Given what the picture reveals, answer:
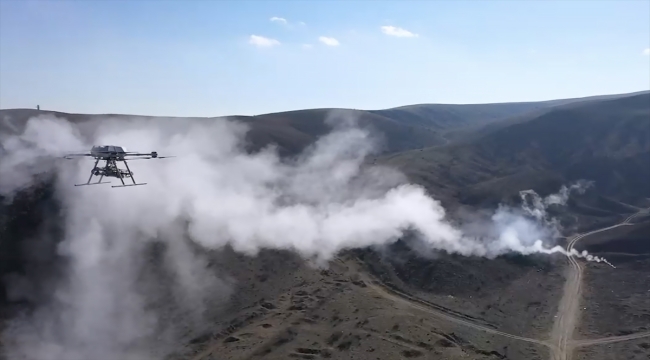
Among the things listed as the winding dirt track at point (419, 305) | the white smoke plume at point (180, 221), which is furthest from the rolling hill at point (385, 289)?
the white smoke plume at point (180, 221)

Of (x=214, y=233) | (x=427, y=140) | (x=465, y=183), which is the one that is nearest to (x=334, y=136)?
(x=427, y=140)

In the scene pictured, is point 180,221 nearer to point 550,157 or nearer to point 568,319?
point 568,319

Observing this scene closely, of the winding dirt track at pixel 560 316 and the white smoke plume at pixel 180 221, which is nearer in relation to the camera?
the winding dirt track at pixel 560 316

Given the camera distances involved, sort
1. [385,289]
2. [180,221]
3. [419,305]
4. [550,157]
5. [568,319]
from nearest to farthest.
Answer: [568,319], [419,305], [385,289], [180,221], [550,157]

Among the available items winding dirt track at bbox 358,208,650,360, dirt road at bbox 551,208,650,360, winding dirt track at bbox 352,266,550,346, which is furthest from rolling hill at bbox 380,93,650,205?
winding dirt track at bbox 352,266,550,346

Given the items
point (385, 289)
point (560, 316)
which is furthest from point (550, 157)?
point (385, 289)

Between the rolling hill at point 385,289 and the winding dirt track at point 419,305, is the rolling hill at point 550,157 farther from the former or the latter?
the winding dirt track at point 419,305

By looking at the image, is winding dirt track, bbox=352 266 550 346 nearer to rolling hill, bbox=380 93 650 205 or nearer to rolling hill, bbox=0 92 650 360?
rolling hill, bbox=0 92 650 360

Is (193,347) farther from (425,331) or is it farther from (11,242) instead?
(11,242)
